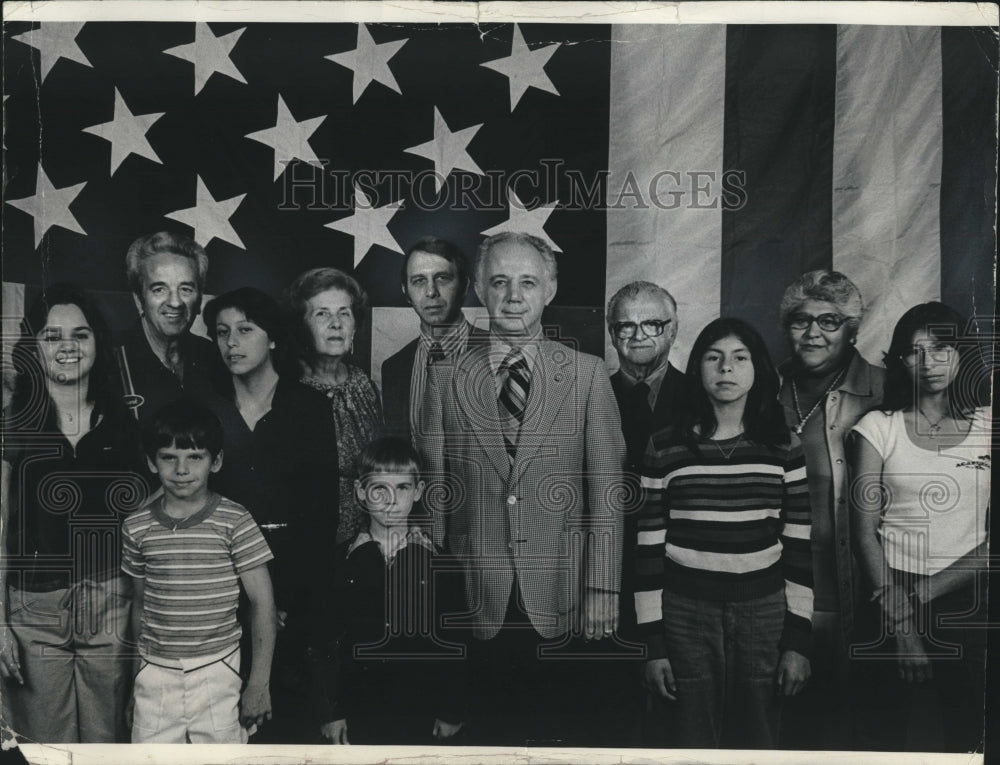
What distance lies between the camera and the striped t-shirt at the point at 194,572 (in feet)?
10.5

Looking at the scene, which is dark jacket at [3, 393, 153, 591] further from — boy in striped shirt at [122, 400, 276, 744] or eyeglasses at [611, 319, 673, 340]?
eyeglasses at [611, 319, 673, 340]

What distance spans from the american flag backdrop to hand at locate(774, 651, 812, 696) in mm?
1074

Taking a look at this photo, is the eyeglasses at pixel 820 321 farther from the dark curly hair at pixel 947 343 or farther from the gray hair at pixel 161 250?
the gray hair at pixel 161 250

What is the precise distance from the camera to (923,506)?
324 centimetres

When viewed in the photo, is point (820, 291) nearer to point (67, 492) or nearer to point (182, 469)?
point (182, 469)

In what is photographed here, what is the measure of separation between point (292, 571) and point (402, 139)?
61.3 inches

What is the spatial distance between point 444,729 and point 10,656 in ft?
5.08

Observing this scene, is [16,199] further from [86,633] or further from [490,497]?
[490,497]

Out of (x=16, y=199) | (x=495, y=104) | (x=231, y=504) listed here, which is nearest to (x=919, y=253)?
(x=495, y=104)

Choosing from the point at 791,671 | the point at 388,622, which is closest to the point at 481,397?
the point at 388,622

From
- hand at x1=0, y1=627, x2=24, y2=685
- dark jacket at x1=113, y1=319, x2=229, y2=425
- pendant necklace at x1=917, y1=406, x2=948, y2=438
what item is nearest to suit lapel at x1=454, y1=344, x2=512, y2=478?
dark jacket at x1=113, y1=319, x2=229, y2=425

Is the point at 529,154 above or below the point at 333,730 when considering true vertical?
above

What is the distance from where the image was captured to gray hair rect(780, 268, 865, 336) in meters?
3.21

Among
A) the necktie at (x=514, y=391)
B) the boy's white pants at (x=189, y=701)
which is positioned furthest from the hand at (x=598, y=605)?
the boy's white pants at (x=189, y=701)
